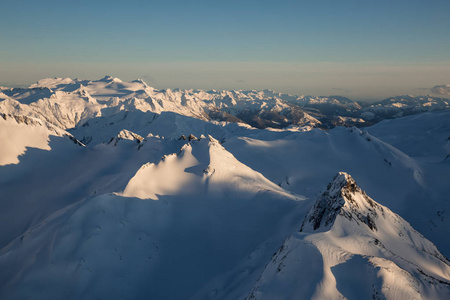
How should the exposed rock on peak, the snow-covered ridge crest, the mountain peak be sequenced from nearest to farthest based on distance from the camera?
the mountain peak → the snow-covered ridge crest → the exposed rock on peak

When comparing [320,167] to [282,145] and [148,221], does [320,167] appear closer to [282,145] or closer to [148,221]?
[282,145]

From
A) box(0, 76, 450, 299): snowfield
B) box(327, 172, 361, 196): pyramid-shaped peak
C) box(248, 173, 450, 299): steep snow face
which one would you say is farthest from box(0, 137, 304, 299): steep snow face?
box(248, 173, 450, 299): steep snow face

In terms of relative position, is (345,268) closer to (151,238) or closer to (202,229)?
(202,229)

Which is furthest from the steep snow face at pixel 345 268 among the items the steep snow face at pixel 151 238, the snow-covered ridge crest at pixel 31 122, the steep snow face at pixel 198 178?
the snow-covered ridge crest at pixel 31 122

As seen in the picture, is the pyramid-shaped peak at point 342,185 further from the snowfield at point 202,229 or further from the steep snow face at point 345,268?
the steep snow face at point 345,268

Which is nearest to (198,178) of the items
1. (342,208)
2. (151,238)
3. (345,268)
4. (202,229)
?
(202,229)

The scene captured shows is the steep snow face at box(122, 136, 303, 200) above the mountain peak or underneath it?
underneath

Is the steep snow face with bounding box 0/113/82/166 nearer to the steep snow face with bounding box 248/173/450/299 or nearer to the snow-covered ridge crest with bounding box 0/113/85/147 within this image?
the snow-covered ridge crest with bounding box 0/113/85/147
